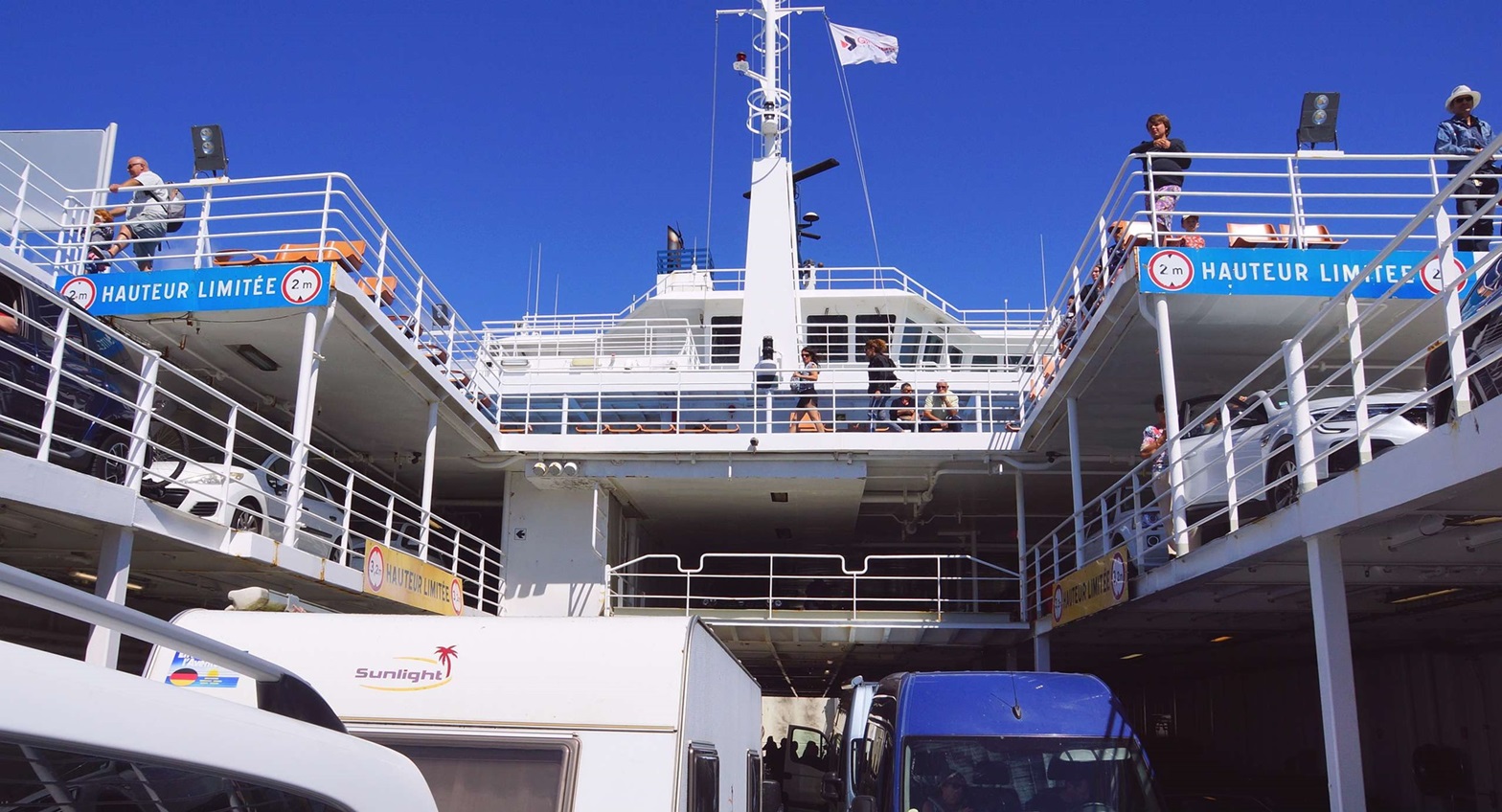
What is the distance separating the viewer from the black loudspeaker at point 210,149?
40.5 feet

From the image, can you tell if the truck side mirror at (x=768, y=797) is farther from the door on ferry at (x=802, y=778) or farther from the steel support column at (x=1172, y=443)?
the door on ferry at (x=802, y=778)

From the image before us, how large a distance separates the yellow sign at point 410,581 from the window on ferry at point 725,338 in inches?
451

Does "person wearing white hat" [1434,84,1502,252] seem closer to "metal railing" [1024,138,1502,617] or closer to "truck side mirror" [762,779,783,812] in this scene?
"metal railing" [1024,138,1502,617]

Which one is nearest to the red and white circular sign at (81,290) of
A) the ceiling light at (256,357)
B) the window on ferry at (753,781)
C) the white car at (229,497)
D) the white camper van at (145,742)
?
the ceiling light at (256,357)

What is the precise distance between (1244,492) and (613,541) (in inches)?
426

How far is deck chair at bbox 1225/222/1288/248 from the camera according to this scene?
35.7 ft

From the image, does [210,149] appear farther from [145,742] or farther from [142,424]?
[145,742]

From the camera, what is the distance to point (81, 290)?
1152cm

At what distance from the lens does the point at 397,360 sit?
1279 centimetres

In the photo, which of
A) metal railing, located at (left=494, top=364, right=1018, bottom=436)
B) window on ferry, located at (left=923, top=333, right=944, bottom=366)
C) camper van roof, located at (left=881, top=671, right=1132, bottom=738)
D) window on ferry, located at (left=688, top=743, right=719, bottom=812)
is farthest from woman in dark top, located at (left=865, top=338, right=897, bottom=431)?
window on ferry, located at (left=688, top=743, right=719, bottom=812)

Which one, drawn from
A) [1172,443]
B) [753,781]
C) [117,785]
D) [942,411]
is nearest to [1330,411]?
[1172,443]

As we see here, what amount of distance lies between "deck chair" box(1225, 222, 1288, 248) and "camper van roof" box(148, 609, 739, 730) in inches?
305

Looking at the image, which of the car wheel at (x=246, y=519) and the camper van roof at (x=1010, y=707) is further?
the car wheel at (x=246, y=519)

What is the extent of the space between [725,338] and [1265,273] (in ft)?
50.0
